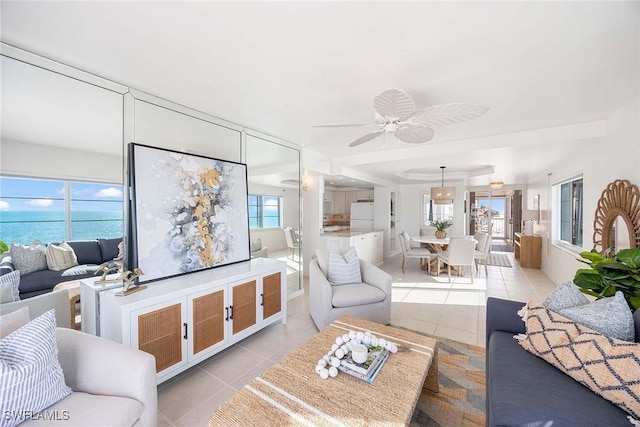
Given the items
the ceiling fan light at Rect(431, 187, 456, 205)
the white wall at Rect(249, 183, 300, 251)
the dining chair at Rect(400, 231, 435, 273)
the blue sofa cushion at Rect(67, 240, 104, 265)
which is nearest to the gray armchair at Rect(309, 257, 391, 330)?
the white wall at Rect(249, 183, 300, 251)

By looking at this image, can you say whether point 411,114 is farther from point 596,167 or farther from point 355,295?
point 596,167

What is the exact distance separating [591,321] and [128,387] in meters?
2.51

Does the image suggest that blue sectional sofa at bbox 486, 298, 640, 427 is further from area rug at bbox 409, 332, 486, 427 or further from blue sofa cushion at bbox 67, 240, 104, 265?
blue sofa cushion at bbox 67, 240, 104, 265

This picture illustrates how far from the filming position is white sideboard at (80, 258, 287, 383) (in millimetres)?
1780

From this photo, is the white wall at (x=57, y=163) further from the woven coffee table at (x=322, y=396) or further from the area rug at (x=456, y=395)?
the area rug at (x=456, y=395)

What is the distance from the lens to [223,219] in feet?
8.98

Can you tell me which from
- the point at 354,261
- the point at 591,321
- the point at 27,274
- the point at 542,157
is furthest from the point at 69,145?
the point at 542,157

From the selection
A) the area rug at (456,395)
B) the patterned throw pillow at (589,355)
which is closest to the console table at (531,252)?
the area rug at (456,395)

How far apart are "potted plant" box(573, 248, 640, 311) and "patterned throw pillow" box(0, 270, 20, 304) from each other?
411 cm

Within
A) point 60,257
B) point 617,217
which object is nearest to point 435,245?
point 617,217

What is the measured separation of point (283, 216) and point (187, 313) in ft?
6.75

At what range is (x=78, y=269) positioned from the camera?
2037mm

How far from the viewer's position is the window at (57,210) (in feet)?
5.49

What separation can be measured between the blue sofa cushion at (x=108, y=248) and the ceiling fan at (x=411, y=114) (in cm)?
230
